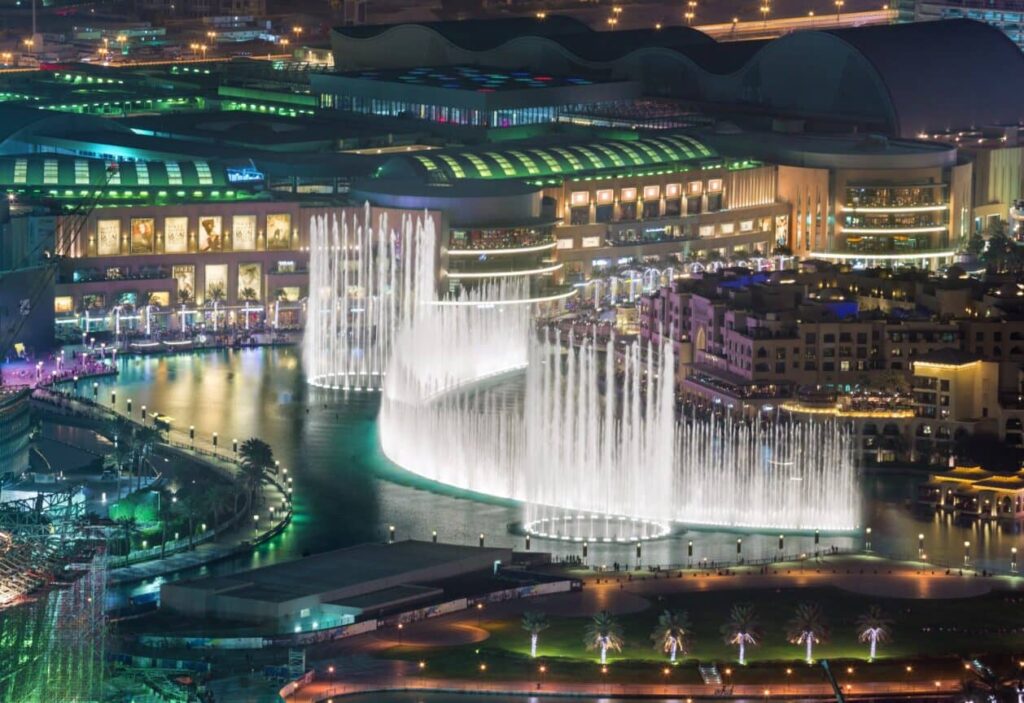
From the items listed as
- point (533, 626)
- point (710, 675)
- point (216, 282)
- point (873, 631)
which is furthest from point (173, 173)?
point (710, 675)

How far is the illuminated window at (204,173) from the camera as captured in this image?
101312 millimetres

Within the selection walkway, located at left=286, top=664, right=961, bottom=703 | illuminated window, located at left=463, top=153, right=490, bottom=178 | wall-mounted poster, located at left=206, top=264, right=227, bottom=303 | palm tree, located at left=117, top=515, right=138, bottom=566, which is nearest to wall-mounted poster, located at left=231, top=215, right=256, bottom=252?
wall-mounted poster, located at left=206, top=264, right=227, bottom=303

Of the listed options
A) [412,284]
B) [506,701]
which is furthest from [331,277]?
[506,701]

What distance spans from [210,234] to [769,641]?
4151 centimetres

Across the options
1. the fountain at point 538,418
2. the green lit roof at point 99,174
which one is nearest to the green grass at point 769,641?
the fountain at point 538,418

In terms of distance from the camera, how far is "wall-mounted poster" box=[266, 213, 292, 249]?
99188mm

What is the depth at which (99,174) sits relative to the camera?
10150 cm

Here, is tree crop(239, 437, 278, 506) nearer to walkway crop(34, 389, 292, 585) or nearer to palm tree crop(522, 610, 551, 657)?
walkway crop(34, 389, 292, 585)

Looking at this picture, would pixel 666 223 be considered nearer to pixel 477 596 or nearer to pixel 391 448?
pixel 391 448

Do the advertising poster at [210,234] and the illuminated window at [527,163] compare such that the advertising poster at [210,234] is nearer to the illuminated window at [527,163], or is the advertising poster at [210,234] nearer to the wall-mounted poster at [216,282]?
the wall-mounted poster at [216,282]

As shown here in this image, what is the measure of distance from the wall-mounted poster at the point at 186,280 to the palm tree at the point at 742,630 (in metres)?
40.5

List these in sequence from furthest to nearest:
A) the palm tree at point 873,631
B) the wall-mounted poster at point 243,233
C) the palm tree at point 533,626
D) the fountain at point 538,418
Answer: the wall-mounted poster at point 243,233 → the fountain at point 538,418 → the palm tree at point 873,631 → the palm tree at point 533,626

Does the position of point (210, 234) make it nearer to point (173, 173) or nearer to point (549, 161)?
point (173, 173)

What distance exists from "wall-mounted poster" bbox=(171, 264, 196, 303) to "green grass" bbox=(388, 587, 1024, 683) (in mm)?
37009
